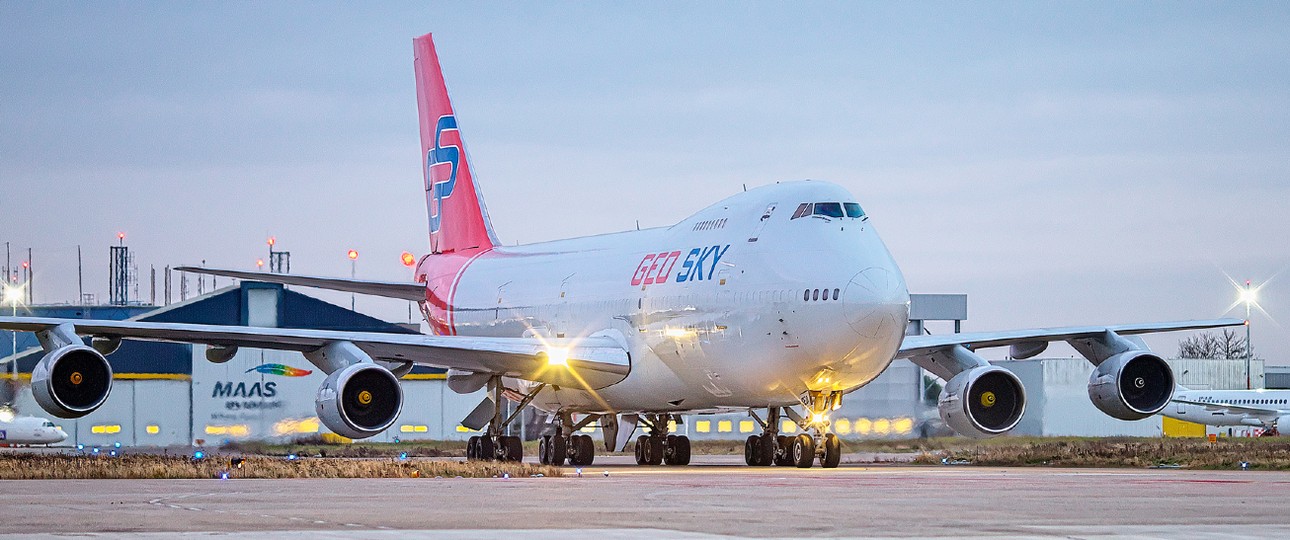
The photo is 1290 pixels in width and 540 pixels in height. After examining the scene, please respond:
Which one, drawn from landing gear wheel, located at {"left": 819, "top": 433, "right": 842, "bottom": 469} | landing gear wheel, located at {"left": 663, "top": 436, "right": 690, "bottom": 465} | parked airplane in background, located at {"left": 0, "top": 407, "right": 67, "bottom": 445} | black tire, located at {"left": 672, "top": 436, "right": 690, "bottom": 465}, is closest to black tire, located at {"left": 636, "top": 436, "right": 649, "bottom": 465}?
landing gear wheel, located at {"left": 663, "top": 436, "right": 690, "bottom": 465}

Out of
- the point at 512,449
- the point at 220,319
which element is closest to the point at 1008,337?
the point at 512,449

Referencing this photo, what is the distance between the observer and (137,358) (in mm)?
61781

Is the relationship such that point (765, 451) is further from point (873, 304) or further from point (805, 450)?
point (873, 304)

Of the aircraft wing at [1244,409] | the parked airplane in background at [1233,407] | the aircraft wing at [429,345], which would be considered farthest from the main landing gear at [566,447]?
the aircraft wing at [1244,409]

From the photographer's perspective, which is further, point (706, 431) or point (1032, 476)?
point (706, 431)

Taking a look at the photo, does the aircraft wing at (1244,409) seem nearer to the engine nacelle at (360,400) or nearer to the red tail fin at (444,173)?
the red tail fin at (444,173)

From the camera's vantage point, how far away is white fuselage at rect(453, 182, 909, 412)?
89.6 ft

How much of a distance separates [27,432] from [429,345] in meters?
28.1

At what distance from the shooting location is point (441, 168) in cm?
4403

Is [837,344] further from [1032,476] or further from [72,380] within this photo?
[72,380]

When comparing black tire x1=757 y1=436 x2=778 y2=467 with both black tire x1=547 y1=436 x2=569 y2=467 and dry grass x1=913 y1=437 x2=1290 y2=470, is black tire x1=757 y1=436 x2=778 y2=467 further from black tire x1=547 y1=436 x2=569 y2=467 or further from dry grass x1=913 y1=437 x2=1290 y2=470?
black tire x1=547 y1=436 x2=569 y2=467

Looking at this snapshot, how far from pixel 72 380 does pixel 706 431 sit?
75.6 feet

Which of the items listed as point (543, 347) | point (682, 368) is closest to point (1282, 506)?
point (682, 368)

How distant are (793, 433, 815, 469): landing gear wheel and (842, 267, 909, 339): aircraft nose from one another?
7.40 ft
